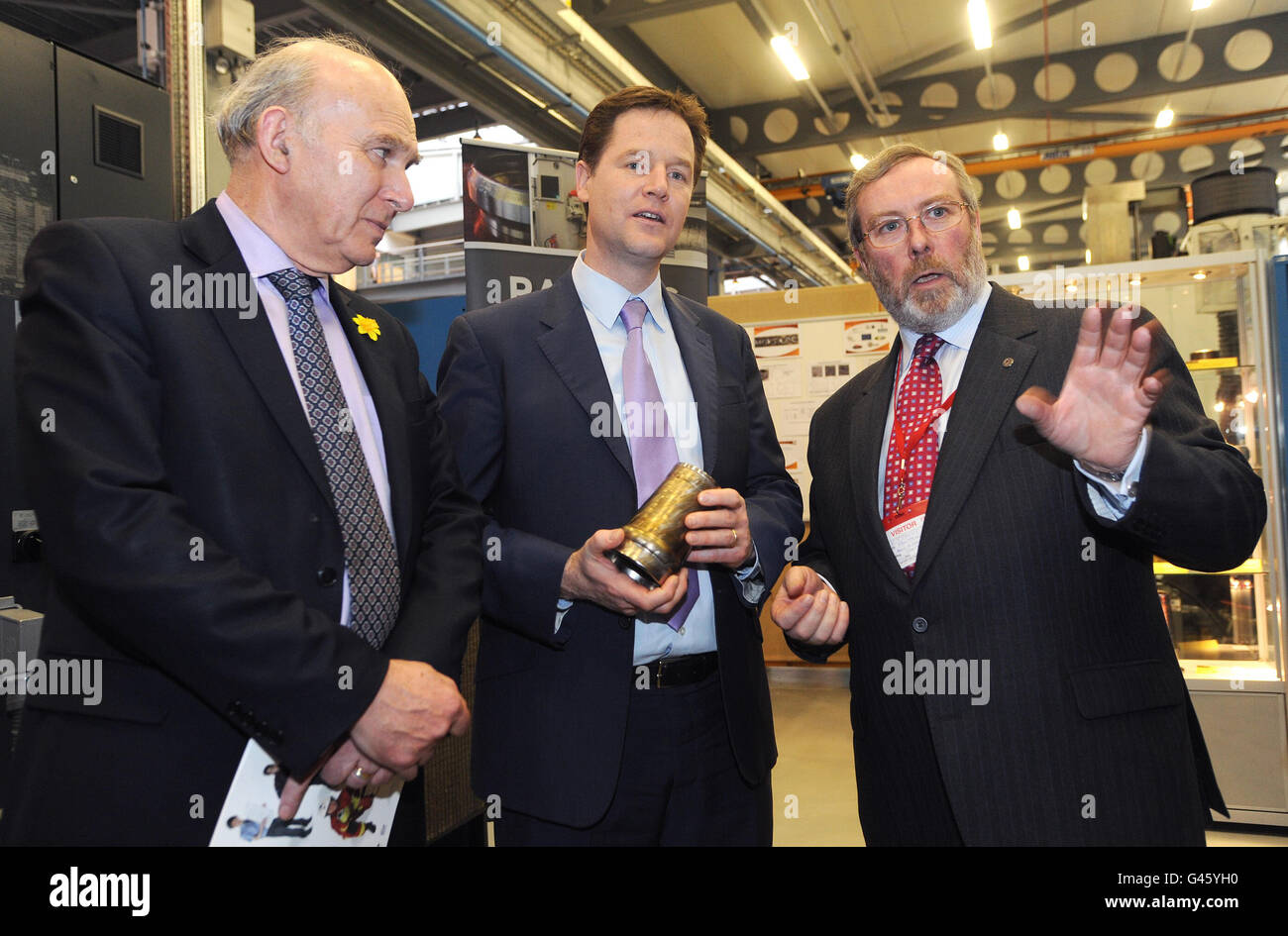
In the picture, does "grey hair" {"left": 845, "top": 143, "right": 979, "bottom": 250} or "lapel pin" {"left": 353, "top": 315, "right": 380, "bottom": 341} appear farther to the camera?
"grey hair" {"left": 845, "top": 143, "right": 979, "bottom": 250}

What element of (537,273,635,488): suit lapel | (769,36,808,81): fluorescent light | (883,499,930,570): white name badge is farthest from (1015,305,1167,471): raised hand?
(769,36,808,81): fluorescent light

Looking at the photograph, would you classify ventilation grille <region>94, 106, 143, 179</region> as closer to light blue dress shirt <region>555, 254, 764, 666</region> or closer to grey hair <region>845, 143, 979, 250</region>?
light blue dress shirt <region>555, 254, 764, 666</region>

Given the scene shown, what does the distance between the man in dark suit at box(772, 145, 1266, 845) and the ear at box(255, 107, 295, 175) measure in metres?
1.15

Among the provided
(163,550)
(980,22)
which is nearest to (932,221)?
(163,550)

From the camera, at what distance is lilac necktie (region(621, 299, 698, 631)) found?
1635 mm

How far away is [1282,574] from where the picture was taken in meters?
3.73

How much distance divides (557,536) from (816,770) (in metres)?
3.53

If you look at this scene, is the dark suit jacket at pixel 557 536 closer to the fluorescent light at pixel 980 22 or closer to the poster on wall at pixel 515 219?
the poster on wall at pixel 515 219

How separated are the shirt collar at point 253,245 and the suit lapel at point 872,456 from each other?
3.73 feet

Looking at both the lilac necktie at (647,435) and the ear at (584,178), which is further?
the ear at (584,178)

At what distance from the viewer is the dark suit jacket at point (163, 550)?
3.59ft
